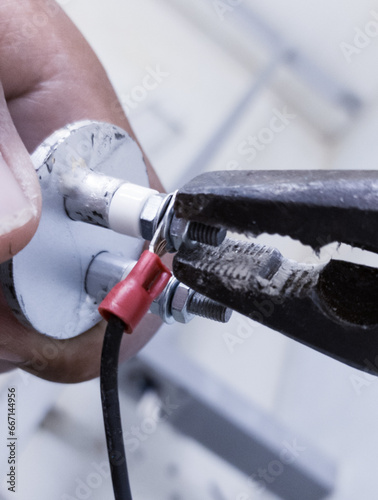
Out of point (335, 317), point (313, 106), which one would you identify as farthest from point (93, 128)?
point (313, 106)

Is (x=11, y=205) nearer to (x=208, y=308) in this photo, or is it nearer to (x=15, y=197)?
(x=15, y=197)

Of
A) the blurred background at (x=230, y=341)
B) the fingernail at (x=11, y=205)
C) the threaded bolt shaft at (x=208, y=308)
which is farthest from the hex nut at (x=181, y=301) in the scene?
the blurred background at (x=230, y=341)

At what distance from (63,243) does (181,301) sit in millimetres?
83

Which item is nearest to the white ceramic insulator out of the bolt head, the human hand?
the bolt head

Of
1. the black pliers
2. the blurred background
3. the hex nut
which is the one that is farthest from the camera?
the blurred background

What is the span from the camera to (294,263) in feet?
0.96

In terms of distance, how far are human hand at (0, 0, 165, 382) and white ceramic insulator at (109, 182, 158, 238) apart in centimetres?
12

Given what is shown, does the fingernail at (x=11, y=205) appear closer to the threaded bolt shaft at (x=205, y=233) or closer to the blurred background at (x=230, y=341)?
the threaded bolt shaft at (x=205, y=233)

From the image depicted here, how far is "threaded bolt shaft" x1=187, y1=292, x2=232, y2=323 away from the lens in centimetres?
33

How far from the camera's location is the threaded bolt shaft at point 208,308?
330 millimetres

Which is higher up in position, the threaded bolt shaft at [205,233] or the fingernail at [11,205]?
the threaded bolt shaft at [205,233]

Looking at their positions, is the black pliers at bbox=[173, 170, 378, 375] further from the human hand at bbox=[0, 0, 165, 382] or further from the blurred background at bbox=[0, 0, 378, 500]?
the blurred background at bbox=[0, 0, 378, 500]

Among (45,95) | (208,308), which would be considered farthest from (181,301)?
(45,95)

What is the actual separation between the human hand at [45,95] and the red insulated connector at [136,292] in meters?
0.15
